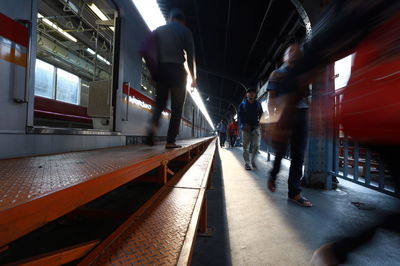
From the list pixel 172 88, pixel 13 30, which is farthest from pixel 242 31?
pixel 13 30

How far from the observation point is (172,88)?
230cm

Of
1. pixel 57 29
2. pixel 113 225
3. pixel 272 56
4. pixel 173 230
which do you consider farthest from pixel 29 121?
pixel 272 56

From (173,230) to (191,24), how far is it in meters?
6.23

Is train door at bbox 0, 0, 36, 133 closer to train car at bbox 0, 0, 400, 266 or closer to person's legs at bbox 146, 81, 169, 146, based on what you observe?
train car at bbox 0, 0, 400, 266

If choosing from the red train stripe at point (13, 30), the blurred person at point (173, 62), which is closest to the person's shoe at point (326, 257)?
the blurred person at point (173, 62)

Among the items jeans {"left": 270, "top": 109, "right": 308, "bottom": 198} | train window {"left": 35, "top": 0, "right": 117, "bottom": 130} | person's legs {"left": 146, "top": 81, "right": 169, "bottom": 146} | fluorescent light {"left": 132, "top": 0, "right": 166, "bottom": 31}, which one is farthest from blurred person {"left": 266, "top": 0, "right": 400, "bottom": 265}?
fluorescent light {"left": 132, "top": 0, "right": 166, "bottom": 31}

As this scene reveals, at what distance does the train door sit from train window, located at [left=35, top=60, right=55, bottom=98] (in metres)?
5.77

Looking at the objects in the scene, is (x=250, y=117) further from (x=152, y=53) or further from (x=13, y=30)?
(x=13, y=30)

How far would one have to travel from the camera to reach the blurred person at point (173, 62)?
7.20 ft

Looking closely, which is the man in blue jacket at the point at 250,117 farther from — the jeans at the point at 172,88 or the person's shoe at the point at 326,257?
the person's shoe at the point at 326,257

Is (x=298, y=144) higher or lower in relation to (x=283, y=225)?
higher

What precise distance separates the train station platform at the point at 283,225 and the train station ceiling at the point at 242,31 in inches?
138

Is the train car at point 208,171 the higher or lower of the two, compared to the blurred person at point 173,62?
lower

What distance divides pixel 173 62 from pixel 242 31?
14.5ft
